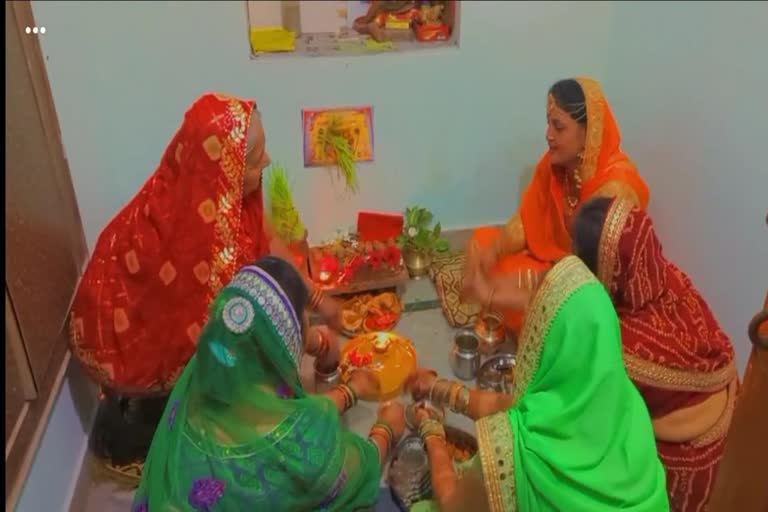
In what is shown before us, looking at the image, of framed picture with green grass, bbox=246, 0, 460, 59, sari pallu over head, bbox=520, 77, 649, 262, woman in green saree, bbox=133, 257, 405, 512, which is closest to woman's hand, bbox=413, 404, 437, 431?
woman in green saree, bbox=133, 257, 405, 512

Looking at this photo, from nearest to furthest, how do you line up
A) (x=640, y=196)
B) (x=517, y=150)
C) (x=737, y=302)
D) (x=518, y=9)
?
(x=737, y=302) → (x=640, y=196) → (x=518, y=9) → (x=517, y=150)

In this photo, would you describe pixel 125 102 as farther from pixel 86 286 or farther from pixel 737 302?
pixel 737 302

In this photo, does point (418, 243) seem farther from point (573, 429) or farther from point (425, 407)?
point (573, 429)

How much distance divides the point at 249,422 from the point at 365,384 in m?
0.71

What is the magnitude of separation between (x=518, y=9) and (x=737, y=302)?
1378mm

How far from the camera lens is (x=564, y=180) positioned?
2.77m

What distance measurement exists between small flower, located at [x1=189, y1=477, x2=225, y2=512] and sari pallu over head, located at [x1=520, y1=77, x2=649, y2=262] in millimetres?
1605

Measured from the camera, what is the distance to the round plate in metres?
2.46

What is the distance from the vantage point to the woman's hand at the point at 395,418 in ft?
7.07

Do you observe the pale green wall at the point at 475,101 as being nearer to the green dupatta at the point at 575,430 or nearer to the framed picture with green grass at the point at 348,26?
the framed picture with green grass at the point at 348,26

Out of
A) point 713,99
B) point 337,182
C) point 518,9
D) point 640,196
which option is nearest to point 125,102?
point 337,182

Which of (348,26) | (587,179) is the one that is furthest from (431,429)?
(348,26)

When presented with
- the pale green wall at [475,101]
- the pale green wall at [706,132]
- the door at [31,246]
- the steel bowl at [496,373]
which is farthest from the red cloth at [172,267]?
the pale green wall at [706,132]

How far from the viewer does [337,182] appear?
3104mm
